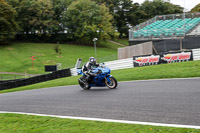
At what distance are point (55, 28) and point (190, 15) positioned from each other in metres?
43.9

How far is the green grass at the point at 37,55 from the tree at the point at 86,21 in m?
3.87

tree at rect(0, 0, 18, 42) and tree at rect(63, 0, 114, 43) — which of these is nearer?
tree at rect(0, 0, 18, 42)

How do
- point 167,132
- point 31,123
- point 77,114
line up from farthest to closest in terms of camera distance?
point 77,114
point 31,123
point 167,132

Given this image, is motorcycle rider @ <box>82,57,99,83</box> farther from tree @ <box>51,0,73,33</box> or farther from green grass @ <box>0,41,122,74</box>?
tree @ <box>51,0,73,33</box>

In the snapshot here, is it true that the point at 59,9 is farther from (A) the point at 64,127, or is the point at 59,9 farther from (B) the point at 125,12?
(A) the point at 64,127

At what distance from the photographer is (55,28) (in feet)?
214

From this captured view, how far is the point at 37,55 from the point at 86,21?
19.0 m

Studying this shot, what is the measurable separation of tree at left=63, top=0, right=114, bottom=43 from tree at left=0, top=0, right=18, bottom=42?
602 inches

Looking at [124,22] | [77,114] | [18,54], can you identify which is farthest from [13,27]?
[77,114]

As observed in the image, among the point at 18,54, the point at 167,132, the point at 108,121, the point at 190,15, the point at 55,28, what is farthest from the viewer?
the point at 55,28

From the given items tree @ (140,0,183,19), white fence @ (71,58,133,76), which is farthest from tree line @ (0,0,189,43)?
white fence @ (71,58,133,76)

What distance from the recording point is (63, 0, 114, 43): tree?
64750 mm

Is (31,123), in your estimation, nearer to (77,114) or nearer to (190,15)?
(77,114)

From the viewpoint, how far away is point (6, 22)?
54.4 meters
